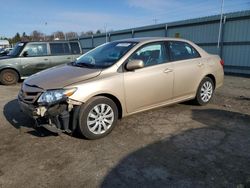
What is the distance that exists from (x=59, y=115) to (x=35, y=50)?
23.9ft

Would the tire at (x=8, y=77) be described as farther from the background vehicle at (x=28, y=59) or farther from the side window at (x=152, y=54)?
the side window at (x=152, y=54)

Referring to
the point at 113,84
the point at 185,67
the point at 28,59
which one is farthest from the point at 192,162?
the point at 28,59

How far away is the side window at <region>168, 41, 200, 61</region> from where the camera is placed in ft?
17.7

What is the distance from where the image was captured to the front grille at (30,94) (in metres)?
4.13

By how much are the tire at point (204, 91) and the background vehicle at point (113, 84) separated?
0.09 feet

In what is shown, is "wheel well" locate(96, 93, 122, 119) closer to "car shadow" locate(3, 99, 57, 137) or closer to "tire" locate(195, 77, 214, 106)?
"car shadow" locate(3, 99, 57, 137)

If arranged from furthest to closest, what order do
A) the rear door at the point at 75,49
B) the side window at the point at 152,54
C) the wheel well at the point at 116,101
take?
1. the rear door at the point at 75,49
2. the side window at the point at 152,54
3. the wheel well at the point at 116,101

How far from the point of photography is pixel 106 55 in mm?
5039

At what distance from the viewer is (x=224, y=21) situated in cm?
1251

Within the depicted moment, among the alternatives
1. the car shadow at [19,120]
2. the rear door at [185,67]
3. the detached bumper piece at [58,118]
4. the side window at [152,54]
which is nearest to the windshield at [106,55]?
the side window at [152,54]

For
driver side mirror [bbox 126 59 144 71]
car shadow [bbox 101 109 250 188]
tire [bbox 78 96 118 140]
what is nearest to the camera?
car shadow [bbox 101 109 250 188]

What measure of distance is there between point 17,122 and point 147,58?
117 inches

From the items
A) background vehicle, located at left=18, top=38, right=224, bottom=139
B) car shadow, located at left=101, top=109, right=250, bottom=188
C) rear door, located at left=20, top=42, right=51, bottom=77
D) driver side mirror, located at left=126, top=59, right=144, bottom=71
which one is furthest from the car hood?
rear door, located at left=20, top=42, right=51, bottom=77

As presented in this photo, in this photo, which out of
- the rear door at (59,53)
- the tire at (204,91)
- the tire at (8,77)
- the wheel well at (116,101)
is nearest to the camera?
the wheel well at (116,101)
